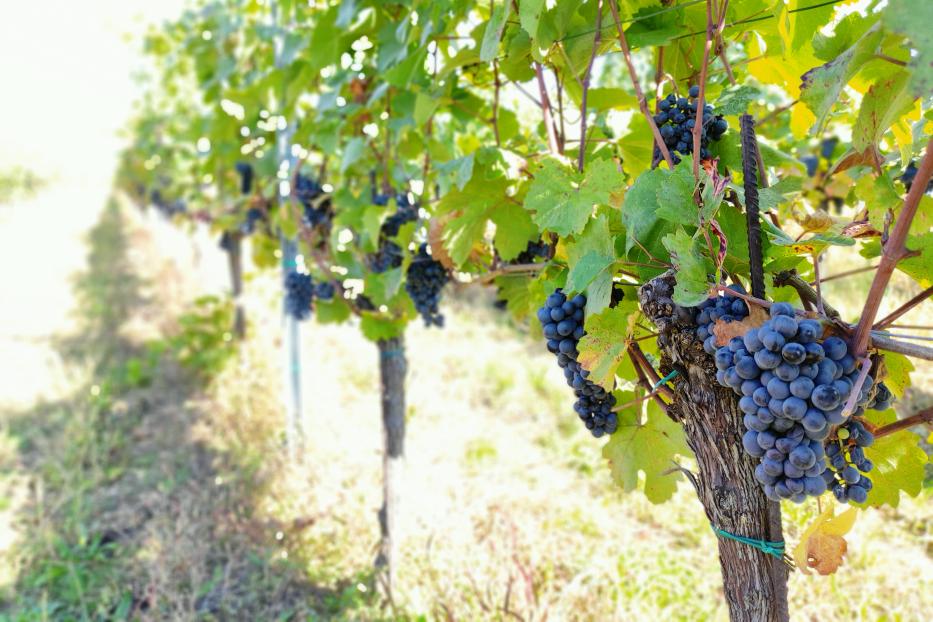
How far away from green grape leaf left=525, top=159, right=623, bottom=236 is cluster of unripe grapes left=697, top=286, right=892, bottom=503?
0.31 metres

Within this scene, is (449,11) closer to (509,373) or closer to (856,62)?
(856,62)

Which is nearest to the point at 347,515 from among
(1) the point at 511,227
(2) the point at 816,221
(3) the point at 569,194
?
(1) the point at 511,227

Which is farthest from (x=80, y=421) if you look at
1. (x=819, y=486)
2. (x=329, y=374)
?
(x=819, y=486)

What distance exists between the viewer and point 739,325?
100 cm

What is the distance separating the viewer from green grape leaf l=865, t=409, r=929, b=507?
3.90 ft

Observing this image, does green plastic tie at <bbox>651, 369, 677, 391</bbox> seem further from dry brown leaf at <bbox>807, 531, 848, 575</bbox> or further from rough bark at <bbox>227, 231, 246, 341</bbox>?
rough bark at <bbox>227, 231, 246, 341</bbox>

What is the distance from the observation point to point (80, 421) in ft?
15.1

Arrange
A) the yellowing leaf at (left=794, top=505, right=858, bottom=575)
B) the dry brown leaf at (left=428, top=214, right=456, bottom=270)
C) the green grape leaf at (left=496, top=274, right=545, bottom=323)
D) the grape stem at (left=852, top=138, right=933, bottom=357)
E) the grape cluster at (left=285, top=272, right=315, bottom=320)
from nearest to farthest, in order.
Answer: the grape stem at (left=852, top=138, right=933, bottom=357)
the yellowing leaf at (left=794, top=505, right=858, bottom=575)
the dry brown leaf at (left=428, top=214, right=456, bottom=270)
the green grape leaf at (left=496, top=274, right=545, bottom=323)
the grape cluster at (left=285, top=272, right=315, bottom=320)

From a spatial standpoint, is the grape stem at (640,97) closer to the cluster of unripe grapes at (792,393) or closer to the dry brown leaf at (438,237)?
the cluster of unripe grapes at (792,393)

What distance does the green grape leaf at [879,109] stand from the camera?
2.94 feet

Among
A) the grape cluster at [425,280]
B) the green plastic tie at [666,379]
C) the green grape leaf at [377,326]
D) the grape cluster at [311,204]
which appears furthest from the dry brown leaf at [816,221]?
the grape cluster at [311,204]

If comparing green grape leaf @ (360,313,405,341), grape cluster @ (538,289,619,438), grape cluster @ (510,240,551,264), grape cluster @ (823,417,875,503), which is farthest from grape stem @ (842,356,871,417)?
green grape leaf @ (360,313,405,341)

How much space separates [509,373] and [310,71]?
11.7 feet

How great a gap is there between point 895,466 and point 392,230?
1.57m
